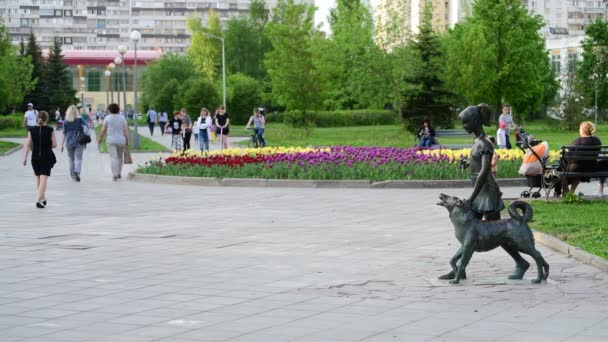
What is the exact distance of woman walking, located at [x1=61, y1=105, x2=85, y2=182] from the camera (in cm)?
2611

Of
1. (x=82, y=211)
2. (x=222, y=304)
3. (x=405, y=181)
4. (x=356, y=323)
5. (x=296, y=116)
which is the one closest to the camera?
(x=356, y=323)

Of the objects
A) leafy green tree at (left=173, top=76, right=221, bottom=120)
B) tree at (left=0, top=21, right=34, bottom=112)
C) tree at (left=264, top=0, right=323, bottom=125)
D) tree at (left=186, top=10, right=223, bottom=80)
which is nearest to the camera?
tree at (left=264, top=0, right=323, bottom=125)

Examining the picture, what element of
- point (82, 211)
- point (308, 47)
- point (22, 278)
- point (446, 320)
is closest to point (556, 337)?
point (446, 320)

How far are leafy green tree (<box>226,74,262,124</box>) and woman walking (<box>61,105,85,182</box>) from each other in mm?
64320

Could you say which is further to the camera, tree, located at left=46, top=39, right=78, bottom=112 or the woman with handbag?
tree, located at left=46, top=39, right=78, bottom=112

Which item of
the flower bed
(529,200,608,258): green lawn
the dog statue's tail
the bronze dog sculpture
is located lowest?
(529,200,608,258): green lawn

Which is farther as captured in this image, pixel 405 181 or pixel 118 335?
pixel 405 181

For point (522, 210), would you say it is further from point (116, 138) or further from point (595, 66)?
point (595, 66)

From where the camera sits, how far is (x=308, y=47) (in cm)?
6512

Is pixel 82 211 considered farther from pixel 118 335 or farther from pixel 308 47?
pixel 308 47

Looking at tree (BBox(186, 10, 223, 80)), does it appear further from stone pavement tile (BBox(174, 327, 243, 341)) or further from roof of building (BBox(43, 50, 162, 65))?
stone pavement tile (BBox(174, 327, 243, 341))

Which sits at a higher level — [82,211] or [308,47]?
[308,47]

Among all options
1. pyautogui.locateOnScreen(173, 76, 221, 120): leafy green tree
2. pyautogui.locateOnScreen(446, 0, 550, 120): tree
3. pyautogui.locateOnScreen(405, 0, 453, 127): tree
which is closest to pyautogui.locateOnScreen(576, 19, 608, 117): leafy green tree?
pyautogui.locateOnScreen(446, 0, 550, 120): tree

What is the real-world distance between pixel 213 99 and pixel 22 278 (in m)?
74.2
